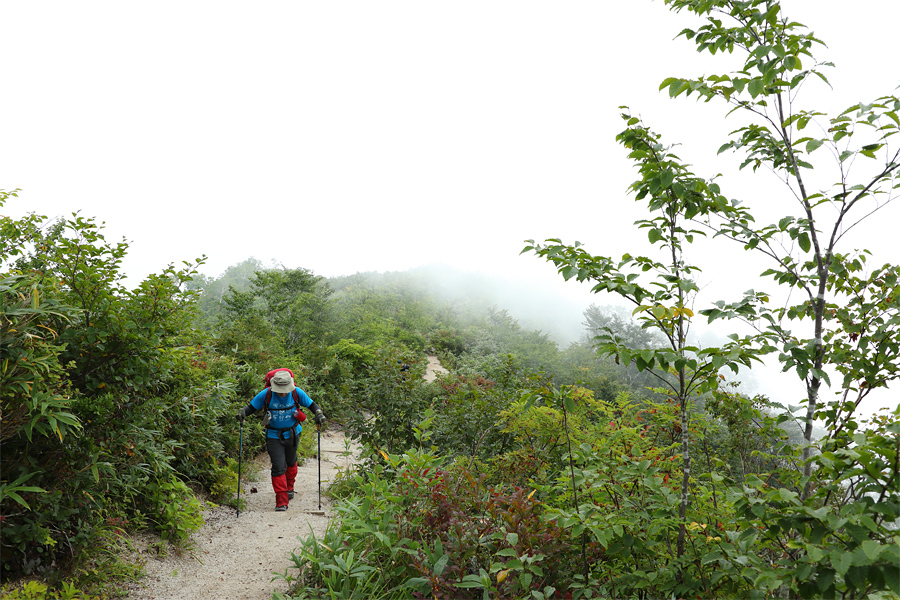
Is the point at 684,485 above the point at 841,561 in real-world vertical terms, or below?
below

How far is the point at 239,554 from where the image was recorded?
4309 millimetres

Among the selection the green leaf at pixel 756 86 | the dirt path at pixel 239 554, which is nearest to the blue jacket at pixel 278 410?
the dirt path at pixel 239 554

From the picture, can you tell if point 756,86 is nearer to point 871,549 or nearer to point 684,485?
point 871,549

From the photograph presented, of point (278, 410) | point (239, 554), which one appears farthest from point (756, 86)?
point (278, 410)

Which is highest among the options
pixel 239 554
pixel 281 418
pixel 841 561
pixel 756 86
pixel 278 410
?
pixel 756 86

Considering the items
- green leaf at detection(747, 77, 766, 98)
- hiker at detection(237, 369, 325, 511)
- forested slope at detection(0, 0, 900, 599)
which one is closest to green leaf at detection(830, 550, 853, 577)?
forested slope at detection(0, 0, 900, 599)

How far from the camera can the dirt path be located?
3.56 metres

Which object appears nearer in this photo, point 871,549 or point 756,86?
point 871,549

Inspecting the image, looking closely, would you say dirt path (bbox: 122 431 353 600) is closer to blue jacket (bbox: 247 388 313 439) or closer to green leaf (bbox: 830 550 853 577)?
blue jacket (bbox: 247 388 313 439)

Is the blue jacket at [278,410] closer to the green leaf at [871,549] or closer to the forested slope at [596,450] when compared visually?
the forested slope at [596,450]

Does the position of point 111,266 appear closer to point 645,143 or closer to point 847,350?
point 645,143

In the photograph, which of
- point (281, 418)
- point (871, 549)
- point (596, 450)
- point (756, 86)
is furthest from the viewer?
point (281, 418)

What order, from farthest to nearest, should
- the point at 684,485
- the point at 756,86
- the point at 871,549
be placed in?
the point at 684,485
the point at 756,86
the point at 871,549

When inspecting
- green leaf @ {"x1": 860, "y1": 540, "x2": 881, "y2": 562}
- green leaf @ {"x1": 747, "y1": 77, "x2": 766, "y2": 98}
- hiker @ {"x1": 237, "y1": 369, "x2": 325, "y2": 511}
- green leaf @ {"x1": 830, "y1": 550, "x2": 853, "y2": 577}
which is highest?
green leaf @ {"x1": 747, "y1": 77, "x2": 766, "y2": 98}
